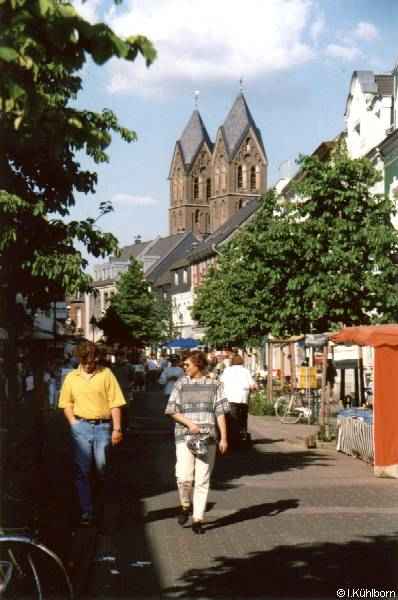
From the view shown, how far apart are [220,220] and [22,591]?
138m

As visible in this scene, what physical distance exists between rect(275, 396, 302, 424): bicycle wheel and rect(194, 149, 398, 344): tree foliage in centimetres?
289

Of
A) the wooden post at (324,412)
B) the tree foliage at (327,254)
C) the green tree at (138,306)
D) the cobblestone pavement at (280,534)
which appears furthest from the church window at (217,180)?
the cobblestone pavement at (280,534)

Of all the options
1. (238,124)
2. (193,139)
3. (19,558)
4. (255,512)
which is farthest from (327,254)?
(193,139)

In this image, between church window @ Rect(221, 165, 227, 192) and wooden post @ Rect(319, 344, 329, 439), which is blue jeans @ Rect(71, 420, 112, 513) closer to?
wooden post @ Rect(319, 344, 329, 439)

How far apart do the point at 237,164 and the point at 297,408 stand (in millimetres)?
118020

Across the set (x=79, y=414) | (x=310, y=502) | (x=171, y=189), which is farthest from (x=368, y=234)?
(x=171, y=189)

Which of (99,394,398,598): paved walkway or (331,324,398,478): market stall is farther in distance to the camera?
(331,324,398,478): market stall

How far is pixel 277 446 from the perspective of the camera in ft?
70.2

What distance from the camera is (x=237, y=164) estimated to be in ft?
479

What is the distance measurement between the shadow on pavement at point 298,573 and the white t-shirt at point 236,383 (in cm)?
1068

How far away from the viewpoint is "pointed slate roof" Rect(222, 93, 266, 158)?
147 m

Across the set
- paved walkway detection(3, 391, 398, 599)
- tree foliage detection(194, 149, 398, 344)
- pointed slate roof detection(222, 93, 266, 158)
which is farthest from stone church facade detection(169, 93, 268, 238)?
paved walkway detection(3, 391, 398, 599)

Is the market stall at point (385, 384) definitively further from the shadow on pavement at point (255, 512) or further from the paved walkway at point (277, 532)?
the shadow on pavement at point (255, 512)

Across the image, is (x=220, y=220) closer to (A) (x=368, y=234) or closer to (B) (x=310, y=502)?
(A) (x=368, y=234)
